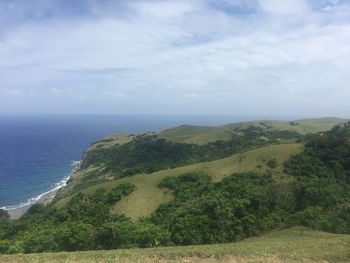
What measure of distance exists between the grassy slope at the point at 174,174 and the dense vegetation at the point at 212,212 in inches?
48.8

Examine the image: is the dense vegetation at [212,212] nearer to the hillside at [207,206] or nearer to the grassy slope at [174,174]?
the hillside at [207,206]

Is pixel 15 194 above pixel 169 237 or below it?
below

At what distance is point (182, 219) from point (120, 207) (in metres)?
18.3

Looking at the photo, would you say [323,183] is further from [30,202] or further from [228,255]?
[30,202]

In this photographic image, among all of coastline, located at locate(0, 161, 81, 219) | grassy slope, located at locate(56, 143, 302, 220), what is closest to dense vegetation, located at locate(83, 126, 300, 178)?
coastline, located at locate(0, 161, 81, 219)

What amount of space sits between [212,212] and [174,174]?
24.3 m

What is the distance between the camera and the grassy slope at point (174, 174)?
4619 centimetres

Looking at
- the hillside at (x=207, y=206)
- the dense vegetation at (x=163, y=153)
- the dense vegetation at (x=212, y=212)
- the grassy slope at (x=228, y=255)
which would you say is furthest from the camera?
the dense vegetation at (x=163, y=153)

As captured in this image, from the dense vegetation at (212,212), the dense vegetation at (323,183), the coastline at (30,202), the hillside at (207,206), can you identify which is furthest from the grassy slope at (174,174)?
the coastline at (30,202)

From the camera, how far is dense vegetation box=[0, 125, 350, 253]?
82.7ft

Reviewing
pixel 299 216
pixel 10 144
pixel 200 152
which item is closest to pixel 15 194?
pixel 200 152

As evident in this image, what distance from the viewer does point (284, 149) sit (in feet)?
192

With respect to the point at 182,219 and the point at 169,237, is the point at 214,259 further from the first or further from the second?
the point at 182,219

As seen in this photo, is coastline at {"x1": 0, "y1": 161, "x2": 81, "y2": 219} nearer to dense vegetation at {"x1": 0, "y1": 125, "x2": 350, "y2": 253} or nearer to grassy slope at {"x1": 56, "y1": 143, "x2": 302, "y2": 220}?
dense vegetation at {"x1": 0, "y1": 125, "x2": 350, "y2": 253}
